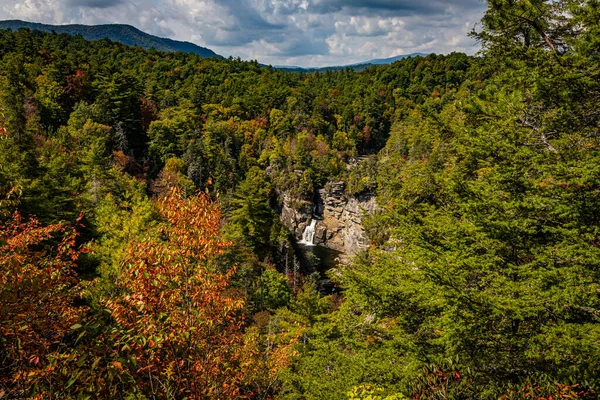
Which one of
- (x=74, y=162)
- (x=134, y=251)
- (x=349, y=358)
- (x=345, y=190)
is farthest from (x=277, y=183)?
(x=134, y=251)

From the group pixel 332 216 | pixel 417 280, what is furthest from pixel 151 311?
pixel 332 216

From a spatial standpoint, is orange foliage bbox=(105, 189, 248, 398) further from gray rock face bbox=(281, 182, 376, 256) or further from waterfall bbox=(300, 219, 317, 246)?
waterfall bbox=(300, 219, 317, 246)

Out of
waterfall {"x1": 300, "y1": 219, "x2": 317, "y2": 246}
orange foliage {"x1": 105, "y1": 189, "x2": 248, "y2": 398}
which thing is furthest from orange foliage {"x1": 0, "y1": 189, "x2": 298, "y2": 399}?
waterfall {"x1": 300, "y1": 219, "x2": 317, "y2": 246}

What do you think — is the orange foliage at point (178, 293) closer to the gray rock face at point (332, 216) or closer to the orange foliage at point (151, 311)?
the orange foliage at point (151, 311)

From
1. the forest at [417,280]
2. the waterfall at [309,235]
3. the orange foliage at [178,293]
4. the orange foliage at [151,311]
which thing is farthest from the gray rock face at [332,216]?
the orange foliage at [178,293]

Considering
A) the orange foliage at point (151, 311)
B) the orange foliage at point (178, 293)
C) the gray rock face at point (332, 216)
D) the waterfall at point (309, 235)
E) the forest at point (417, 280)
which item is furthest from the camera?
the waterfall at point (309, 235)

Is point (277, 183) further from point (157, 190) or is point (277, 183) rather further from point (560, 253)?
point (560, 253)

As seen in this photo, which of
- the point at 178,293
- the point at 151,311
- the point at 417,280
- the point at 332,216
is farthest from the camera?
the point at 332,216

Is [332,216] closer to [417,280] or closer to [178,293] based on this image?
[417,280]

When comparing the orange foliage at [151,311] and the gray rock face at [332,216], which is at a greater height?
the orange foliage at [151,311]

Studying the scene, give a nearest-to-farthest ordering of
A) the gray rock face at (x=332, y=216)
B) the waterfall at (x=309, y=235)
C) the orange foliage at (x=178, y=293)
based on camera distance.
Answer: the orange foliage at (x=178, y=293) → the gray rock face at (x=332, y=216) → the waterfall at (x=309, y=235)
